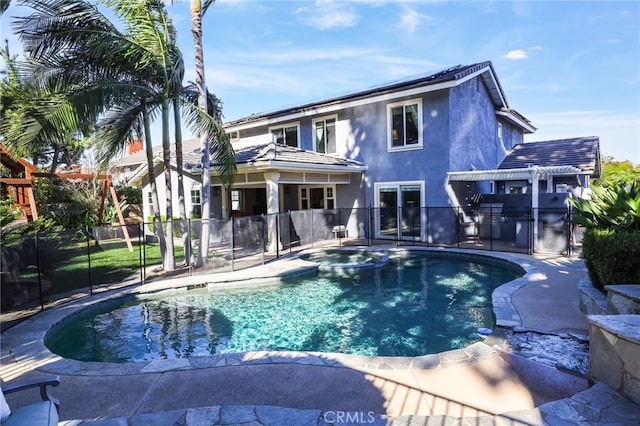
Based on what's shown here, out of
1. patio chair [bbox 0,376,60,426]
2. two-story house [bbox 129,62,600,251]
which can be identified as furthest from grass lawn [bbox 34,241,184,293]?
patio chair [bbox 0,376,60,426]

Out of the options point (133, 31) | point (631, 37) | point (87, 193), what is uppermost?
point (631, 37)

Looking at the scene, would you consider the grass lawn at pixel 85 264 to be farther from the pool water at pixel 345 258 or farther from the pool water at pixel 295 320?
the pool water at pixel 345 258

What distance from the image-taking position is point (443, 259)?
13359 mm

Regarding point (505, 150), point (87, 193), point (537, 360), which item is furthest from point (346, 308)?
point (87, 193)

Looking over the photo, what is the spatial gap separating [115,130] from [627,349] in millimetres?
12241

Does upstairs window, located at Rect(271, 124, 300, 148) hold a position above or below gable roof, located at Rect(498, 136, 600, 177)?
above

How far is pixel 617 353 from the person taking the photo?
3.73 metres

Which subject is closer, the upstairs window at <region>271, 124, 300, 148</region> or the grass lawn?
the grass lawn

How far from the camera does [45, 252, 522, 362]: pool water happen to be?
636cm

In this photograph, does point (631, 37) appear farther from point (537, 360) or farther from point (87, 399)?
point (87, 399)

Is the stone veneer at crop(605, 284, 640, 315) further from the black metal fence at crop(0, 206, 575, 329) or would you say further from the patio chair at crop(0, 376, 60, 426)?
the black metal fence at crop(0, 206, 575, 329)

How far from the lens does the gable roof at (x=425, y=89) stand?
14.1 m

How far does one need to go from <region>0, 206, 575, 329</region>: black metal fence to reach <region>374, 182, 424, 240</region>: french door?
0.15ft

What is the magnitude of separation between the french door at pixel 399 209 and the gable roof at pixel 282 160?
5.86 ft
